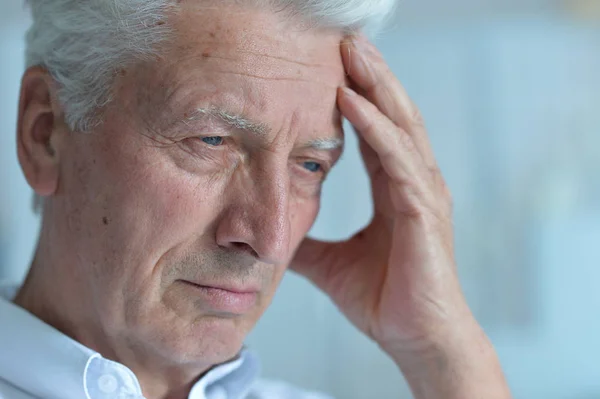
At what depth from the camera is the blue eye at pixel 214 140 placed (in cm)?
119

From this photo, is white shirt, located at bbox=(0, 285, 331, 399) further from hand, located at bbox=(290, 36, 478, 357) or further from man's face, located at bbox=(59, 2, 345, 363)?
hand, located at bbox=(290, 36, 478, 357)

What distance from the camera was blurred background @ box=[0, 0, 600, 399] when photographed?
2.30 metres

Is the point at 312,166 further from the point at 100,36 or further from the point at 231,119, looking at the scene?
the point at 100,36

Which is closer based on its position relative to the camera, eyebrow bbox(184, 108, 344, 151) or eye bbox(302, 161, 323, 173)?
eyebrow bbox(184, 108, 344, 151)

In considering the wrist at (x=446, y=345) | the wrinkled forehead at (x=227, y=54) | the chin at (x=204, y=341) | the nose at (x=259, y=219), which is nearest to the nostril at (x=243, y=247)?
the nose at (x=259, y=219)

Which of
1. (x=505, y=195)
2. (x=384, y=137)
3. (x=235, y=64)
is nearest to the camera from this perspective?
(x=235, y=64)

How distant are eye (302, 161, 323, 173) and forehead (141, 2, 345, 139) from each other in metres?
0.14

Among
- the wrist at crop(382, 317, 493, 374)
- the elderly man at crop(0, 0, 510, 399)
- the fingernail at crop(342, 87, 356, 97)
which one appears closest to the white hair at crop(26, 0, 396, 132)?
the elderly man at crop(0, 0, 510, 399)

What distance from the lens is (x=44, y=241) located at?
4.33ft

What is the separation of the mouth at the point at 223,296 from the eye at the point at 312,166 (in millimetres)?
254

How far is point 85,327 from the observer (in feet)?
4.17

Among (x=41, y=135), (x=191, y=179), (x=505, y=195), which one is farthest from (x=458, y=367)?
(x=505, y=195)

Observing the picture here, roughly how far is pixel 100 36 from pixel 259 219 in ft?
1.36

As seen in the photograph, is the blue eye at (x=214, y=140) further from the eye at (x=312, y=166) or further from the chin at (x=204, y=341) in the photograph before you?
the chin at (x=204, y=341)
